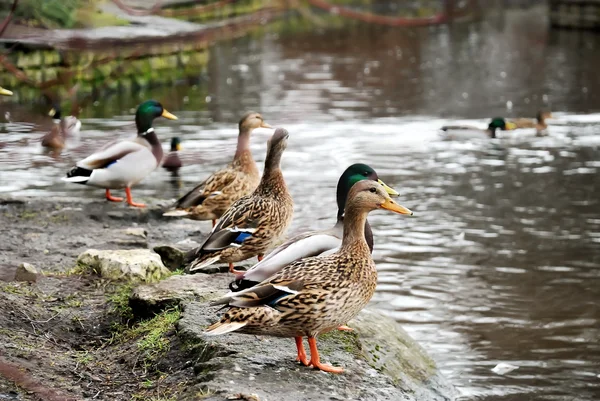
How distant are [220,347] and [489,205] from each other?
22.1ft

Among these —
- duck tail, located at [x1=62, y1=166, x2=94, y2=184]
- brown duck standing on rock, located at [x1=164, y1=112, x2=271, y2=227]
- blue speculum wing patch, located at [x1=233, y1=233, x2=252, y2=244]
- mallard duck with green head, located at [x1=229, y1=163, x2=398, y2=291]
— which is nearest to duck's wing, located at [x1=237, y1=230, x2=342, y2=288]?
mallard duck with green head, located at [x1=229, y1=163, x2=398, y2=291]

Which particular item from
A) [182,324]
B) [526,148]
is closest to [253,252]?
[182,324]

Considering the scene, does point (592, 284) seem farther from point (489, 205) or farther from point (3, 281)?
point (3, 281)

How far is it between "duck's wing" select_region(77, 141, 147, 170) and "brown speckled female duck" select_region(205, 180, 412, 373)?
4.58m

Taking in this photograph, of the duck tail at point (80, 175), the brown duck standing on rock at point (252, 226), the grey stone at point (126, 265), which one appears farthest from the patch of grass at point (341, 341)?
the duck tail at point (80, 175)

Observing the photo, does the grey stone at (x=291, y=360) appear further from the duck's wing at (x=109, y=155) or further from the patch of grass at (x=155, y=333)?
the duck's wing at (x=109, y=155)

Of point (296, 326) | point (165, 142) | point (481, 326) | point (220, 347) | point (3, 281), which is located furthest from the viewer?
point (165, 142)

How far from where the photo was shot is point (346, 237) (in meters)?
4.79

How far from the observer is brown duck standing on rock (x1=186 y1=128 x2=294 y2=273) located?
595cm

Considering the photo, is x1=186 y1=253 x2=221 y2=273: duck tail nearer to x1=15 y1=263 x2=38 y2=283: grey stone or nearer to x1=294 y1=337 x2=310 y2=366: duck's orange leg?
x1=15 y1=263 x2=38 y2=283: grey stone

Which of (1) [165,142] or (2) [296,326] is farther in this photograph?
(1) [165,142]

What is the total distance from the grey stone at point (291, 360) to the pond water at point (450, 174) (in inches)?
19.0

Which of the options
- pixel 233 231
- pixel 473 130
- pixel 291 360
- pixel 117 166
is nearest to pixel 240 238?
pixel 233 231

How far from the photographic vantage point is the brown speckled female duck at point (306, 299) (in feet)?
14.5
